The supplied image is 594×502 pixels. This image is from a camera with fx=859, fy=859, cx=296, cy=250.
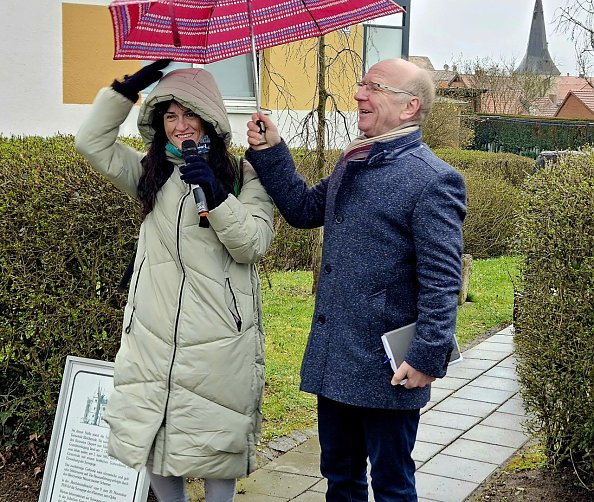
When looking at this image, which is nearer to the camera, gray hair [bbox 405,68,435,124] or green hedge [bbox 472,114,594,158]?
gray hair [bbox 405,68,435,124]

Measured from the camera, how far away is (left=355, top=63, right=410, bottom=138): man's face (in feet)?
9.85

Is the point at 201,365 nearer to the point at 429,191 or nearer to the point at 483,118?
the point at 429,191

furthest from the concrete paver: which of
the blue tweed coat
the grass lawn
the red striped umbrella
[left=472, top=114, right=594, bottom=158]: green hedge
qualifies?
[left=472, top=114, right=594, bottom=158]: green hedge

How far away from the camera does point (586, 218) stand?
3930mm

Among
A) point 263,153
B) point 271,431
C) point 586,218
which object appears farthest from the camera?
point 271,431

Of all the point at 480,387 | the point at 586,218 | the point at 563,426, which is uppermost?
the point at 586,218

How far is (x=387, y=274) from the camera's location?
9.80ft

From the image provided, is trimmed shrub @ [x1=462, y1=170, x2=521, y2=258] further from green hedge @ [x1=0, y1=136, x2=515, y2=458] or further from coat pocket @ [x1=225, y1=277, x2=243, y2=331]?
coat pocket @ [x1=225, y1=277, x2=243, y2=331]

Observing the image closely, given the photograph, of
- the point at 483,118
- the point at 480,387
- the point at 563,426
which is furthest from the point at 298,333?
the point at 483,118

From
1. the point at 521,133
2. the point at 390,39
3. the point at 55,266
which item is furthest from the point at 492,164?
the point at 55,266

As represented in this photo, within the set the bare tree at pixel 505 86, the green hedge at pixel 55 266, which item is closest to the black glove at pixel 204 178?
the green hedge at pixel 55 266

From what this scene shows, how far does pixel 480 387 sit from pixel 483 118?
942 inches

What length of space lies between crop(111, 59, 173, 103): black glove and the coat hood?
0.18 feet

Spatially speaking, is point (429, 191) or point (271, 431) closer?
point (429, 191)
